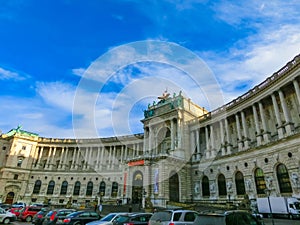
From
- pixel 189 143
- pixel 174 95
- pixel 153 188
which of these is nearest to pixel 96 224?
pixel 153 188

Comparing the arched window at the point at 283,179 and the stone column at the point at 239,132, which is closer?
the arched window at the point at 283,179

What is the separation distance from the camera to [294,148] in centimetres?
2452

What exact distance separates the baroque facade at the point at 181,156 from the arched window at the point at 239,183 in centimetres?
14

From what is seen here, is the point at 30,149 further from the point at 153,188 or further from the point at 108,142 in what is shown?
the point at 153,188

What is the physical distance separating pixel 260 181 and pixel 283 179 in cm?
342

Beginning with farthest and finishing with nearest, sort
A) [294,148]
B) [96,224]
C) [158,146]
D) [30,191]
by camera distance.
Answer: [30,191]
[158,146]
[294,148]
[96,224]

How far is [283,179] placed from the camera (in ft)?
84.2

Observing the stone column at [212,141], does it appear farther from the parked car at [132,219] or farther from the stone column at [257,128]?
the parked car at [132,219]

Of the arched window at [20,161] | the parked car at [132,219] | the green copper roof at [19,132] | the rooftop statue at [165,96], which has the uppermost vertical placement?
the rooftop statue at [165,96]

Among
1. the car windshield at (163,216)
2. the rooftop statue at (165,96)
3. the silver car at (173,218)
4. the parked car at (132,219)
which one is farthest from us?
the rooftop statue at (165,96)

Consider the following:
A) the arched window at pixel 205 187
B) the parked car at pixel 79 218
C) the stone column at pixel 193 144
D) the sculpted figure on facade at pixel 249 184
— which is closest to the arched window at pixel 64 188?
the stone column at pixel 193 144

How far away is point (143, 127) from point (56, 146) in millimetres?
30428

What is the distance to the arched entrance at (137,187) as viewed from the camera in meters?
37.5

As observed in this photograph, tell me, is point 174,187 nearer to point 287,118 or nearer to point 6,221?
point 287,118
